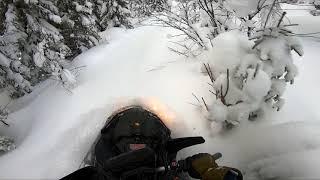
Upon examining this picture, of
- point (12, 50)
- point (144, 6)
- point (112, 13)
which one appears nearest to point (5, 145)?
point (12, 50)

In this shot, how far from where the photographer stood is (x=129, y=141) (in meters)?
4.42

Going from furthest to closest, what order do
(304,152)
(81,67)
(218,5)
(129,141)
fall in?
(81,67), (218,5), (304,152), (129,141)

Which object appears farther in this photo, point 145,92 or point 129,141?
point 145,92

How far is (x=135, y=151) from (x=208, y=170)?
73 centimetres

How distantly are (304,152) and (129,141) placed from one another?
7.05ft

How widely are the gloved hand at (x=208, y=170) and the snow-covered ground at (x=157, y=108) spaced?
1.30 meters

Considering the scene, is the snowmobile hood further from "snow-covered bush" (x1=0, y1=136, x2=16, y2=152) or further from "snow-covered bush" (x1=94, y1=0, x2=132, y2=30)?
"snow-covered bush" (x1=94, y1=0, x2=132, y2=30)

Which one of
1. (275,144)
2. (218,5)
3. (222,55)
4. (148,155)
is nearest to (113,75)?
(218,5)

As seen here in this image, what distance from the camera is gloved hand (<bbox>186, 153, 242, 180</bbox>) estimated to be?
3.49m

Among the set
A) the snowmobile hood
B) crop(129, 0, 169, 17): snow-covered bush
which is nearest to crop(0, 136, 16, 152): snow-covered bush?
the snowmobile hood

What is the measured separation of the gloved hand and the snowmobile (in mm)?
97

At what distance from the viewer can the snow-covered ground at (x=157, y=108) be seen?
16.5 feet

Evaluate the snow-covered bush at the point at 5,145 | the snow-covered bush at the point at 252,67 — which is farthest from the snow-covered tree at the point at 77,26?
the snow-covered bush at the point at 252,67

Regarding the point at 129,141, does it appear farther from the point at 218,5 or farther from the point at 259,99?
the point at 218,5
